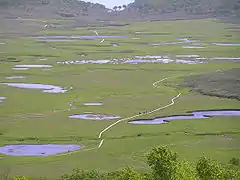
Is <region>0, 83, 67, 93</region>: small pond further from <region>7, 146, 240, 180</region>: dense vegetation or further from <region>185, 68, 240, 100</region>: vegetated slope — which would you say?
<region>7, 146, 240, 180</region>: dense vegetation

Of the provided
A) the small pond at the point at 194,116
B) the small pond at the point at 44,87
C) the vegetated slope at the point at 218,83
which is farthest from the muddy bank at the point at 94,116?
the vegetated slope at the point at 218,83

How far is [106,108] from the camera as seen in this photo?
2355 inches

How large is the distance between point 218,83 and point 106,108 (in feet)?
63.0

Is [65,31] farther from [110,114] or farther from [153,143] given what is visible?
[153,143]

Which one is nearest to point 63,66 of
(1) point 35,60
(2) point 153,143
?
(1) point 35,60

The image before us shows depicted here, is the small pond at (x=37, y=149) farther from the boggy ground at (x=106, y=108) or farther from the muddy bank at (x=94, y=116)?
the muddy bank at (x=94, y=116)

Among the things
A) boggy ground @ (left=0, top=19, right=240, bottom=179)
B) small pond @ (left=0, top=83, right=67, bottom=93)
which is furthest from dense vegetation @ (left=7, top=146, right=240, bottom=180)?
small pond @ (left=0, top=83, right=67, bottom=93)

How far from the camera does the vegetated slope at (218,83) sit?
67.1 m

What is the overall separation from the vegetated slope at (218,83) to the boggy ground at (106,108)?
1778 millimetres

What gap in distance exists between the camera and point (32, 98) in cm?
6512

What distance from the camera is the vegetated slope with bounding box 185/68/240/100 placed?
67125mm

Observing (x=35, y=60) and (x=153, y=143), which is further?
(x=35, y=60)

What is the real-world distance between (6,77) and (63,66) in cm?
1274

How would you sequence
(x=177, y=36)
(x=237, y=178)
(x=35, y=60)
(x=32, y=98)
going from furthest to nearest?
(x=177, y=36) → (x=35, y=60) → (x=32, y=98) → (x=237, y=178)
